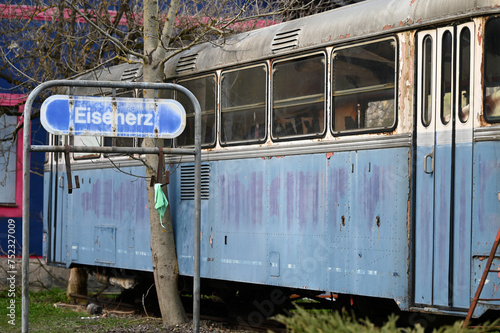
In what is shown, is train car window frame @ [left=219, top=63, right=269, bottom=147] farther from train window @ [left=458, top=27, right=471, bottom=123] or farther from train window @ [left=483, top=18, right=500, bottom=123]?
train window @ [left=483, top=18, right=500, bottom=123]

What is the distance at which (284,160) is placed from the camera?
28.6 ft

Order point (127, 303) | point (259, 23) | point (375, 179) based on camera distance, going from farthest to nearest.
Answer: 1. point (259, 23)
2. point (127, 303)
3. point (375, 179)

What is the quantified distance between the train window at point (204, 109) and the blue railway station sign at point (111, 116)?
2577 mm

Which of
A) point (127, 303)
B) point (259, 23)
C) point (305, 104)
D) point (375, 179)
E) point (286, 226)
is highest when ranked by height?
point (259, 23)

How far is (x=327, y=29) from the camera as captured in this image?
8.35 m

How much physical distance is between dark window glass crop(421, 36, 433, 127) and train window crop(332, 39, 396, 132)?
342 mm

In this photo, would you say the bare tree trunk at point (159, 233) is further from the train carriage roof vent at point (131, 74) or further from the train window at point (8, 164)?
the train window at point (8, 164)

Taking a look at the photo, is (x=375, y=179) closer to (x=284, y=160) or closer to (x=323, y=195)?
(x=323, y=195)

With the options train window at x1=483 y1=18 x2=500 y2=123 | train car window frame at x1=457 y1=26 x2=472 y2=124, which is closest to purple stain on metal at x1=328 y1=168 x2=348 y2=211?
train car window frame at x1=457 y1=26 x2=472 y2=124

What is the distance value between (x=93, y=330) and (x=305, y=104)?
389 cm

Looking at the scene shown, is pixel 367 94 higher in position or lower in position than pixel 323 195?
higher

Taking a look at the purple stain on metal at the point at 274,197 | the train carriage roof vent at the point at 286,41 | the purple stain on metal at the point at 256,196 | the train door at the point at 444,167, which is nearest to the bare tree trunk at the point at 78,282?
the purple stain on metal at the point at 256,196

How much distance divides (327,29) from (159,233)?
11.4ft

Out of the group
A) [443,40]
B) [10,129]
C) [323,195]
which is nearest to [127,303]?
[10,129]
